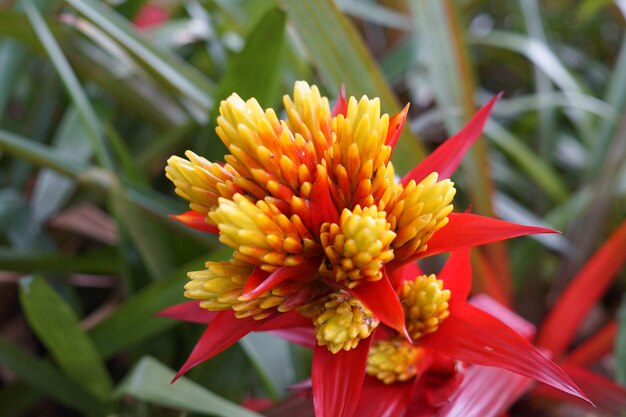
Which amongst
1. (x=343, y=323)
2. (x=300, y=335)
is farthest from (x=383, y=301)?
(x=300, y=335)

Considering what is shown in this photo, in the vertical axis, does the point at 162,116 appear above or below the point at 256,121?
below

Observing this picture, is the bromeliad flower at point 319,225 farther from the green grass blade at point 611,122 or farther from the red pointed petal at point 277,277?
the green grass blade at point 611,122

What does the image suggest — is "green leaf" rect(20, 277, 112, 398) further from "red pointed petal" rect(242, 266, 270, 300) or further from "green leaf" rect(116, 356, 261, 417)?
"red pointed petal" rect(242, 266, 270, 300)

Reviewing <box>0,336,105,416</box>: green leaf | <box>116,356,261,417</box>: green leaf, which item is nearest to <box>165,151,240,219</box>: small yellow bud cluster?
<box>116,356,261,417</box>: green leaf

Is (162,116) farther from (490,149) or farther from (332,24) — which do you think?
(490,149)

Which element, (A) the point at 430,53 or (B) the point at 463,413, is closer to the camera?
(B) the point at 463,413

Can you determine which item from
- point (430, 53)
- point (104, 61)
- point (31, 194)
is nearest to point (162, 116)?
point (104, 61)
